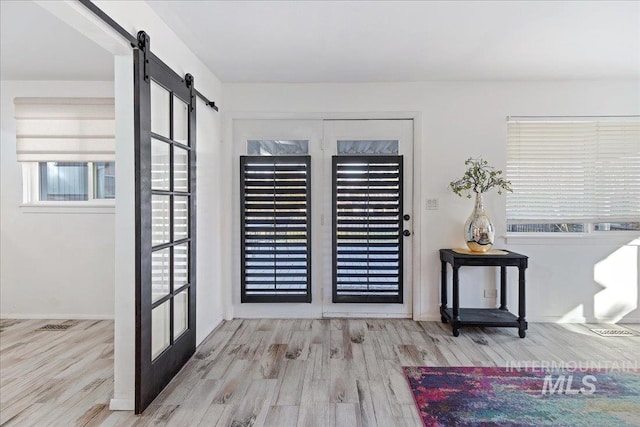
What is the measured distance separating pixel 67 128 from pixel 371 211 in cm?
319

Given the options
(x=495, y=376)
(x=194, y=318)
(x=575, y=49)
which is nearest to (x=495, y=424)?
(x=495, y=376)

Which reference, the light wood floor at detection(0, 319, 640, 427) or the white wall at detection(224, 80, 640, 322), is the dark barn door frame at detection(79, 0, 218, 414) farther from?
the white wall at detection(224, 80, 640, 322)

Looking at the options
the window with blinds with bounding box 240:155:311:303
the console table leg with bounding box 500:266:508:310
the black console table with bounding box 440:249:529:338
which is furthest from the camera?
the window with blinds with bounding box 240:155:311:303

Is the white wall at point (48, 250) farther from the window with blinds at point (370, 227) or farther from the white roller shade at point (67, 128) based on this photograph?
the window with blinds at point (370, 227)

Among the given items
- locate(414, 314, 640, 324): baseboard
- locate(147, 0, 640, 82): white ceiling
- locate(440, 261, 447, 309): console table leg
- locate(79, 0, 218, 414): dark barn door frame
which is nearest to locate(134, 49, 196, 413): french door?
locate(79, 0, 218, 414): dark barn door frame

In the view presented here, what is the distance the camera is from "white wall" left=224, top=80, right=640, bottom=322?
3.96 meters

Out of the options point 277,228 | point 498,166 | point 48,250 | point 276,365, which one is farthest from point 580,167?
point 48,250

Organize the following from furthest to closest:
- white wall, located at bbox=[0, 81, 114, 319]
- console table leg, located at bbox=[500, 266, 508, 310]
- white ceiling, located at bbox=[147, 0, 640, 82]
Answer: white wall, located at bbox=[0, 81, 114, 319], console table leg, located at bbox=[500, 266, 508, 310], white ceiling, located at bbox=[147, 0, 640, 82]

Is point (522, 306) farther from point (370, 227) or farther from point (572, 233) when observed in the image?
point (370, 227)

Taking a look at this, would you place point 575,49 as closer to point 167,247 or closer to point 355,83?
point 355,83

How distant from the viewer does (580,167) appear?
13.1 ft

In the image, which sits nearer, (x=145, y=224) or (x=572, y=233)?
(x=145, y=224)

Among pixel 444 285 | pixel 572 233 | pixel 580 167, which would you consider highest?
pixel 580 167

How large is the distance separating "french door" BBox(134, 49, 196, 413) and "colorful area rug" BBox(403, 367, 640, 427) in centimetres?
161
